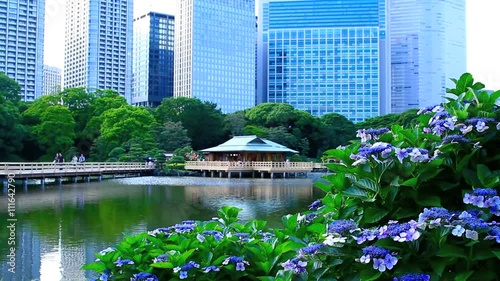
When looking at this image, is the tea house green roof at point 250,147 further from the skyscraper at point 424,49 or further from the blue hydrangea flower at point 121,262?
the skyscraper at point 424,49

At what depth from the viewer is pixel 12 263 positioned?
6.11 metres

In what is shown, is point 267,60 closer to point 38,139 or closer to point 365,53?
point 365,53

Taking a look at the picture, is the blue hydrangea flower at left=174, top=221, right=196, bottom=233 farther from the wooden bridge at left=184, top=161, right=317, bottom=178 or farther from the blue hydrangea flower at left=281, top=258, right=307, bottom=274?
the wooden bridge at left=184, top=161, right=317, bottom=178

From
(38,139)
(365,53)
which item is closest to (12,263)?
(38,139)

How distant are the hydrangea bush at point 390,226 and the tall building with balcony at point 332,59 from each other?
271ft

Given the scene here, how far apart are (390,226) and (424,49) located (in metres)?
94.5

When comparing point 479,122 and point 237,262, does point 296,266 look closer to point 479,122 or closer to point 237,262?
point 237,262

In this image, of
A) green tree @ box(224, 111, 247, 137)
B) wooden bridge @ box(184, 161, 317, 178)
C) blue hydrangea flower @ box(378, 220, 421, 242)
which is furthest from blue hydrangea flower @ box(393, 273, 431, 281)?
green tree @ box(224, 111, 247, 137)

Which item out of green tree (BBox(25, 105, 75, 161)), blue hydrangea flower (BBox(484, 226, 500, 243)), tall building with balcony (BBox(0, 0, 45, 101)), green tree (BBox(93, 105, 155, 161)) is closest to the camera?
blue hydrangea flower (BBox(484, 226, 500, 243))

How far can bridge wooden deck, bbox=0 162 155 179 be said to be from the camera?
19.0 meters

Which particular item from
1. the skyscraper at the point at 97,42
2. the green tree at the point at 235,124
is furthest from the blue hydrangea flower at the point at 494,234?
the skyscraper at the point at 97,42

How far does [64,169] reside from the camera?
23.3 m

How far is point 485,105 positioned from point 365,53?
85.2 metres

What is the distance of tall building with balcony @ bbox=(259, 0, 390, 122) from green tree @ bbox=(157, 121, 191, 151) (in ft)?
156
